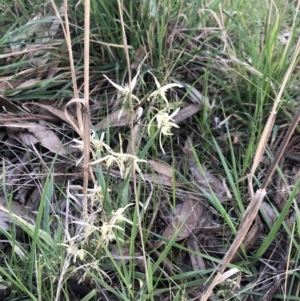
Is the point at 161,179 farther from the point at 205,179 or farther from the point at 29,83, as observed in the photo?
the point at 29,83

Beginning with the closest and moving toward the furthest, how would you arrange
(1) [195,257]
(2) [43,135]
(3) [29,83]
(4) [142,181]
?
1. (1) [195,257]
2. (4) [142,181]
3. (2) [43,135]
4. (3) [29,83]

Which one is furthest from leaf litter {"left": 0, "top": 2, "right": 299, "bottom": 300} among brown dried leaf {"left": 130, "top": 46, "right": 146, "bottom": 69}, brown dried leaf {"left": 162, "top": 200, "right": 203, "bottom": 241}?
brown dried leaf {"left": 130, "top": 46, "right": 146, "bottom": 69}

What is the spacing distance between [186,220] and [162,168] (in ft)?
0.53

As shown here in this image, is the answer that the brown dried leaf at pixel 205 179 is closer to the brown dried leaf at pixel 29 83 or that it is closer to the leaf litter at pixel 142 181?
the leaf litter at pixel 142 181

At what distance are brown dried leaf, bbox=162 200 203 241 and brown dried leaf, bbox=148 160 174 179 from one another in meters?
0.09

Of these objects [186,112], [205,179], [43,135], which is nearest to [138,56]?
[186,112]

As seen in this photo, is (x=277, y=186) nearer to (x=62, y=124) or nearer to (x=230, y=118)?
(x=230, y=118)

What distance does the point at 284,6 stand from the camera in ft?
5.24

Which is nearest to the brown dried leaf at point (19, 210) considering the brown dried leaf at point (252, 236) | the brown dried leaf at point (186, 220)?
the brown dried leaf at point (186, 220)

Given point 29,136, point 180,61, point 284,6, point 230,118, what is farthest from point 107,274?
point 284,6

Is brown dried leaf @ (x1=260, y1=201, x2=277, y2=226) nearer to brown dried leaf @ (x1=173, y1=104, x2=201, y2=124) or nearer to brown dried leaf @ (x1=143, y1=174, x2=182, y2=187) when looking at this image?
brown dried leaf @ (x1=143, y1=174, x2=182, y2=187)

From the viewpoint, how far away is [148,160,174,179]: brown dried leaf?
117 centimetres

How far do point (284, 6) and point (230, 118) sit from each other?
492 millimetres

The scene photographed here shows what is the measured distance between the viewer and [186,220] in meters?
1.07
